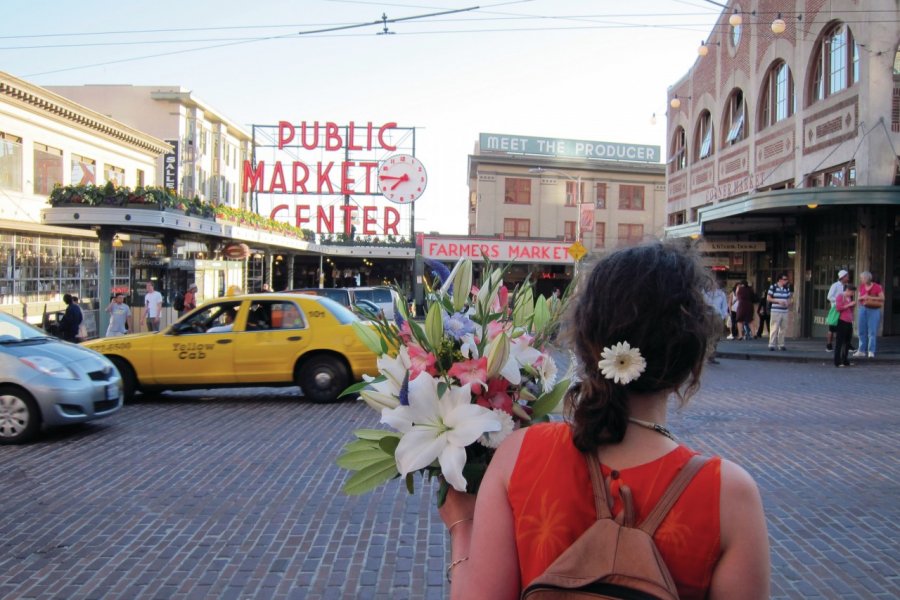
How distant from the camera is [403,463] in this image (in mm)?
1912

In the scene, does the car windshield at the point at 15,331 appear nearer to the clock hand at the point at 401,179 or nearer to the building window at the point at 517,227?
the clock hand at the point at 401,179

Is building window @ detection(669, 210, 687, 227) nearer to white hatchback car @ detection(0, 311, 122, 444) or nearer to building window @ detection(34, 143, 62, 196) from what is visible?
building window @ detection(34, 143, 62, 196)

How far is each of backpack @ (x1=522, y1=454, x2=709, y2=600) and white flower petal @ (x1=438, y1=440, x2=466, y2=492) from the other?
0.39m

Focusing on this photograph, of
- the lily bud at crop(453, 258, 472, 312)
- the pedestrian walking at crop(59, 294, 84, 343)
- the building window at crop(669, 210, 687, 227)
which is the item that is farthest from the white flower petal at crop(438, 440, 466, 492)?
the building window at crop(669, 210, 687, 227)

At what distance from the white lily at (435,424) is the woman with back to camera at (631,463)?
17cm

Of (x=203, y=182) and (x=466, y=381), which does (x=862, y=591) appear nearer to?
(x=466, y=381)

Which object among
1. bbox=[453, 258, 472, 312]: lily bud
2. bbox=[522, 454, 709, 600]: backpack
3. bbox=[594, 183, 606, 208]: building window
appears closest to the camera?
bbox=[522, 454, 709, 600]: backpack

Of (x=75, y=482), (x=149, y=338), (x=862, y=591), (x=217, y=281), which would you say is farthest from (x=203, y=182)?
(x=862, y=591)

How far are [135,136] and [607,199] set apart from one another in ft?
121

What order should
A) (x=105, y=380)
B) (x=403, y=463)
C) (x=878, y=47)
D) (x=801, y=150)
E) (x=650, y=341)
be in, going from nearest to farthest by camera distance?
(x=650, y=341), (x=403, y=463), (x=105, y=380), (x=878, y=47), (x=801, y=150)

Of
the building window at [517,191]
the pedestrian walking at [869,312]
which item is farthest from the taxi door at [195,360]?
the building window at [517,191]

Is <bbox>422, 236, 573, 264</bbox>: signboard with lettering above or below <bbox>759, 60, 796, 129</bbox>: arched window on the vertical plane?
below

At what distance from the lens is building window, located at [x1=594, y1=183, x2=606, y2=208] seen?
192 ft

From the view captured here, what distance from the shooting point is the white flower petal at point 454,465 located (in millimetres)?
1828
